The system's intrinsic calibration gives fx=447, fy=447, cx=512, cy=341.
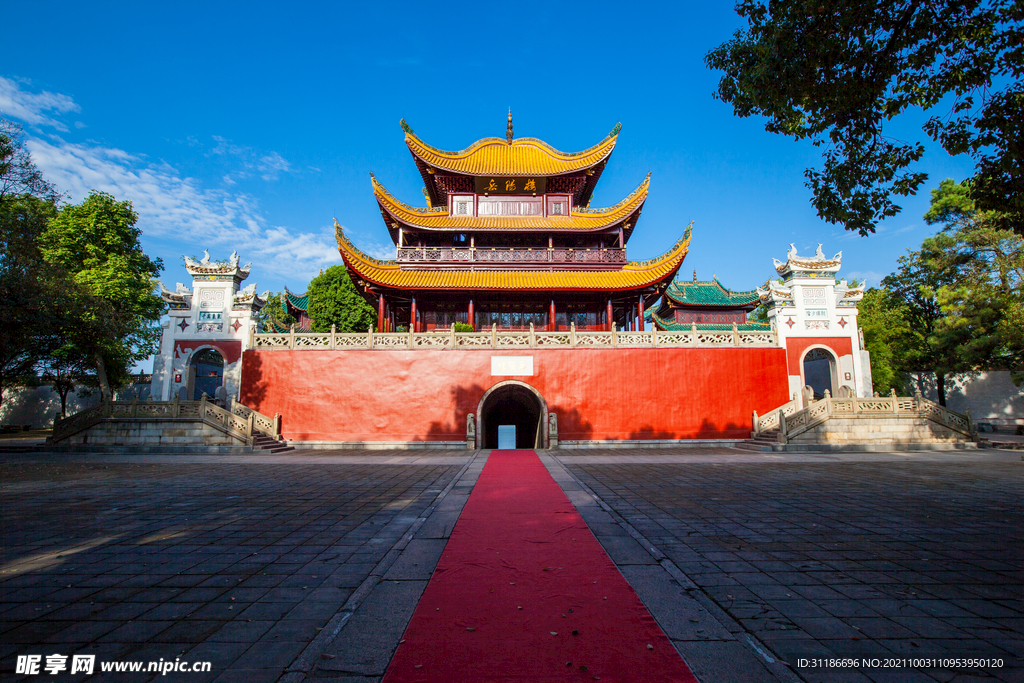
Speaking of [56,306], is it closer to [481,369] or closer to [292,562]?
[481,369]

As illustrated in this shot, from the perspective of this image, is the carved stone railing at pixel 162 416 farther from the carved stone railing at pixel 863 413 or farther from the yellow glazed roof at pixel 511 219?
the carved stone railing at pixel 863 413

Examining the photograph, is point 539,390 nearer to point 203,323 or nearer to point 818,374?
point 203,323

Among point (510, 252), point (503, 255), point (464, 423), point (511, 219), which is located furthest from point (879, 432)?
point (511, 219)

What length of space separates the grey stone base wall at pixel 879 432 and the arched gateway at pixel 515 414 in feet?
→ 25.5

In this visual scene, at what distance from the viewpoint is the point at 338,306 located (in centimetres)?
2514

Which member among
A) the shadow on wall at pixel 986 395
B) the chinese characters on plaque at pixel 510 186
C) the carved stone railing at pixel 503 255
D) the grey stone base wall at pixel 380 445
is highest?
the chinese characters on plaque at pixel 510 186

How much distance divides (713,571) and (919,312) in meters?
29.0

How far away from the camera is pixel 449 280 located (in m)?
17.5

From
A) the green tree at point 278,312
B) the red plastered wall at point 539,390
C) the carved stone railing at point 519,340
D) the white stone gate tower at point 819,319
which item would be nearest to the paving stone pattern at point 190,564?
the red plastered wall at point 539,390

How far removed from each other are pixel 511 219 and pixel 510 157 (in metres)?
3.72

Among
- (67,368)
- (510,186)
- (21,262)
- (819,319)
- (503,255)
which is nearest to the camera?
(21,262)

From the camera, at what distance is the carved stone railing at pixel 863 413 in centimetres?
1360

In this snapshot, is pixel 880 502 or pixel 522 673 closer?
pixel 522 673

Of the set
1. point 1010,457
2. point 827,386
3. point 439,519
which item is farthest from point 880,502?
point 827,386
